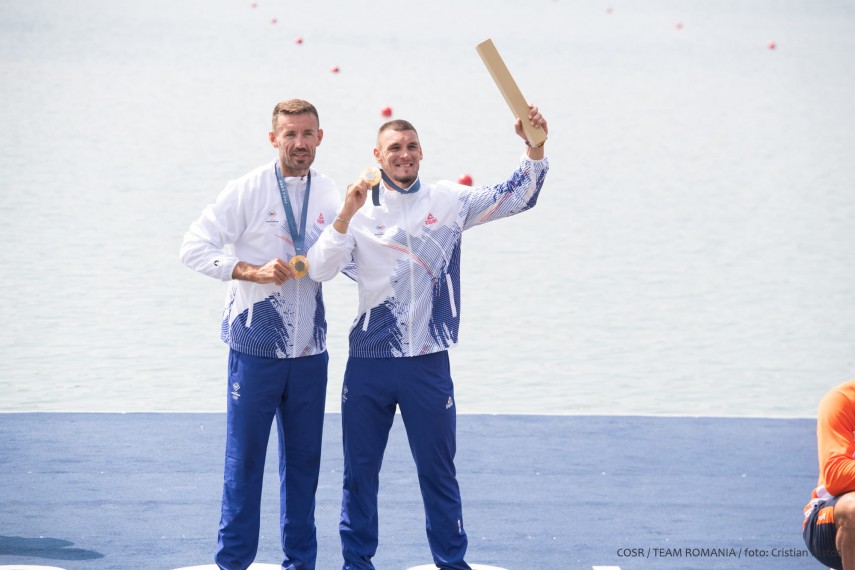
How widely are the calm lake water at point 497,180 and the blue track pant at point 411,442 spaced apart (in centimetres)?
259

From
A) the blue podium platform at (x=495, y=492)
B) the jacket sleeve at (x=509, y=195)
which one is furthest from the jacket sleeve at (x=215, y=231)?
the blue podium platform at (x=495, y=492)

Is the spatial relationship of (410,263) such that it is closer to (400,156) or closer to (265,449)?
(400,156)

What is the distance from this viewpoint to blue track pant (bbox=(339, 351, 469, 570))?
4.61 m

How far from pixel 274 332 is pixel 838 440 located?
1.89 m

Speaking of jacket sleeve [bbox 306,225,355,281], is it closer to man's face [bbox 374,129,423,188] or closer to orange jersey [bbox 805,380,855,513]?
man's face [bbox 374,129,423,188]

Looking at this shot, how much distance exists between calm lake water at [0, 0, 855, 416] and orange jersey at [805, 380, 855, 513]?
2.92 meters

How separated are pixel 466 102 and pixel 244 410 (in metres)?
15.8

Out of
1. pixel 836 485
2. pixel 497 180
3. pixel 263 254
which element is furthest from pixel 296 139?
pixel 497 180

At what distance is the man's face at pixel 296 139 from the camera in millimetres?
4617

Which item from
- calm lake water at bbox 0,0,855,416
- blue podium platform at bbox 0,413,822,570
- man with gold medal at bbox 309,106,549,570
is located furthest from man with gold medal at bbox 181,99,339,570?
calm lake water at bbox 0,0,855,416

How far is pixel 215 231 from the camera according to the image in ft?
15.3

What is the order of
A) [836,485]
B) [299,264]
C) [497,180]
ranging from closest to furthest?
[836,485]
[299,264]
[497,180]

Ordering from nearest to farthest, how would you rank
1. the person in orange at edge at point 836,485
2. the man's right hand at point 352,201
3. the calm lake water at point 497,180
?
the person in orange at edge at point 836,485
the man's right hand at point 352,201
the calm lake water at point 497,180

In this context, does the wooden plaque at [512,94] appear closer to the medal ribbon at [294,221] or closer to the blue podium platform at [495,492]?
the medal ribbon at [294,221]
